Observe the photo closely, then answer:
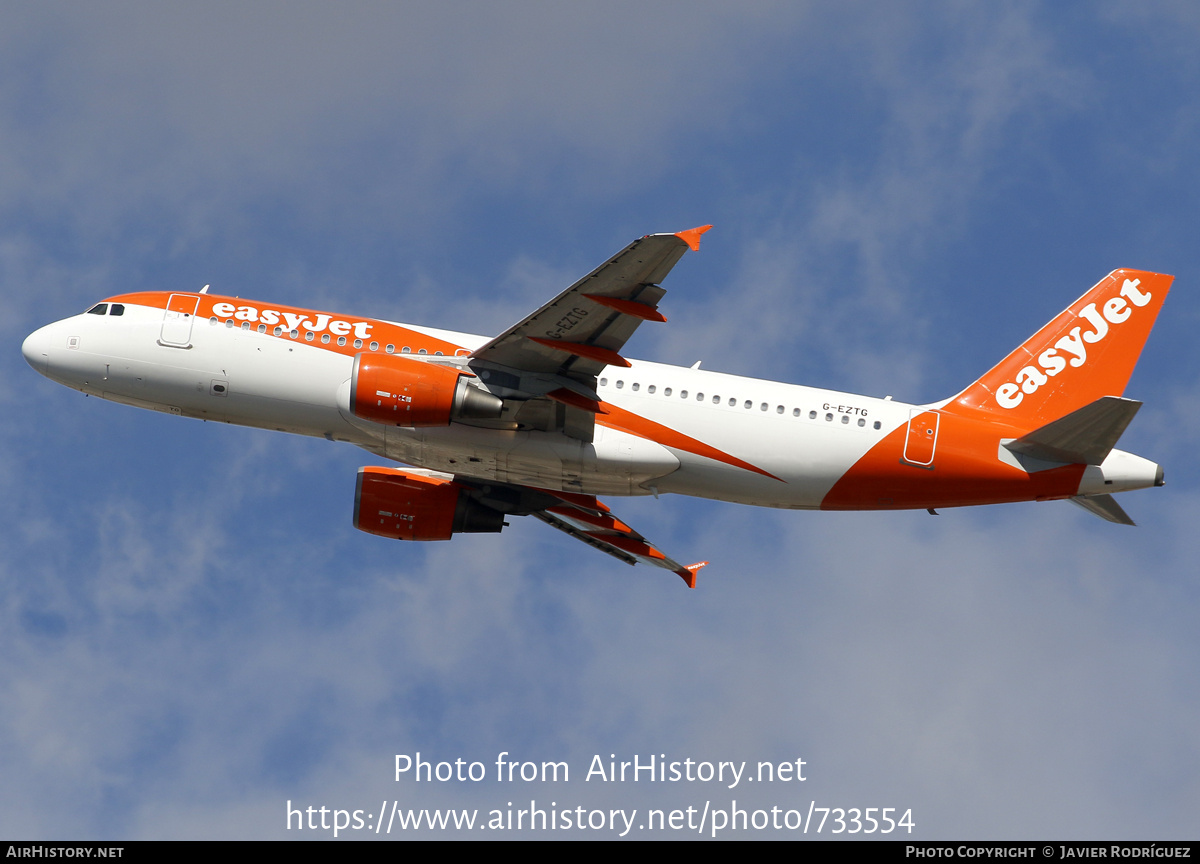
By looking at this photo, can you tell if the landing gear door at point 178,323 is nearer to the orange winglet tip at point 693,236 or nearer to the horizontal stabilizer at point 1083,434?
the orange winglet tip at point 693,236

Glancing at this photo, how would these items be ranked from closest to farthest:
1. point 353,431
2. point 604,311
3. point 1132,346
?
point 604,311 → point 353,431 → point 1132,346

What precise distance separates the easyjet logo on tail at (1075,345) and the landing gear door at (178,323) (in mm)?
24657

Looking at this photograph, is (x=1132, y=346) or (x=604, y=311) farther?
(x=1132, y=346)

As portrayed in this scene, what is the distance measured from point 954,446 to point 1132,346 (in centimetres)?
753

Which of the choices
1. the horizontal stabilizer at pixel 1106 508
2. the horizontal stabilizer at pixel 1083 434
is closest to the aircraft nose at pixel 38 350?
the horizontal stabilizer at pixel 1083 434

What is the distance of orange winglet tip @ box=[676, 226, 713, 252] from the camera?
30.5m

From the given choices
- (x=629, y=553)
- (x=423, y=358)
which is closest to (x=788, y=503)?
(x=629, y=553)

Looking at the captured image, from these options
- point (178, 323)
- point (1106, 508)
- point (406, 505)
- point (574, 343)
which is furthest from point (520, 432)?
point (1106, 508)

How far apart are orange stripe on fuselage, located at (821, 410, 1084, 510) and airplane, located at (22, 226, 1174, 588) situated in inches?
1.7

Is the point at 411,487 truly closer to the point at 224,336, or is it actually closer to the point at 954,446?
the point at 224,336

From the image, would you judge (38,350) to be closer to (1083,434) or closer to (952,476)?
(952,476)

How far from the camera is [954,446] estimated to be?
37.7 meters

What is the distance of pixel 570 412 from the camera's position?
3603cm

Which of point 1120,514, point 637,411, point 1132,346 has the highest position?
point 1132,346
